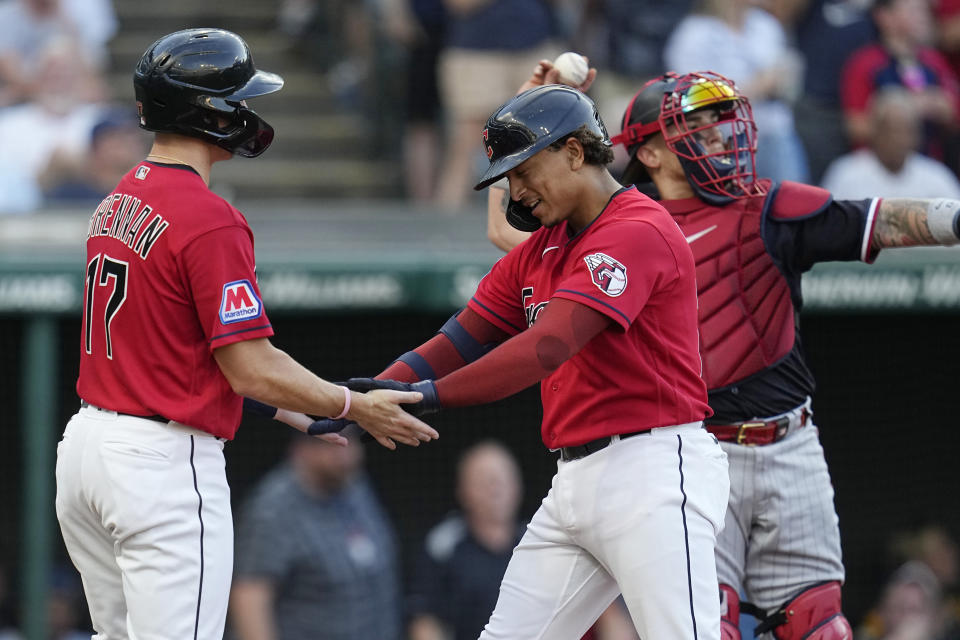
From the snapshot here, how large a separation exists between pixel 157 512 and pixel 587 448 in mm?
1043

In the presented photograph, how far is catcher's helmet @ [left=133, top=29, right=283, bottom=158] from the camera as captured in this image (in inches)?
136

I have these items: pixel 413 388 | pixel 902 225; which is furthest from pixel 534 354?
pixel 902 225

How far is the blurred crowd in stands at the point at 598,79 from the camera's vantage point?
24.3 ft

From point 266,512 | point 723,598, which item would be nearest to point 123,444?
point 723,598

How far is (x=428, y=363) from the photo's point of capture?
383cm

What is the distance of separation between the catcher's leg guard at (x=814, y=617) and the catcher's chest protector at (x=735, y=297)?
660 millimetres

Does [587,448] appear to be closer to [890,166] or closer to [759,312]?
[759,312]

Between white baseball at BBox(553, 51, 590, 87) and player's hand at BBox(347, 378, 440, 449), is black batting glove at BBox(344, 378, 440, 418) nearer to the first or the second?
A: player's hand at BBox(347, 378, 440, 449)

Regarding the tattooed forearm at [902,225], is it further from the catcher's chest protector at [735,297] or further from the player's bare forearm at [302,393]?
the player's bare forearm at [302,393]

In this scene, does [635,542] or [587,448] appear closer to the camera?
[635,542]

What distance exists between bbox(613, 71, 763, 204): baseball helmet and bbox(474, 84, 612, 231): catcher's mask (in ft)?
1.82

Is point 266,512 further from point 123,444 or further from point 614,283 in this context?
point 614,283

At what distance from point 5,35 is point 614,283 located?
5.83 meters

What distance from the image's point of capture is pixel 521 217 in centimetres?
352
